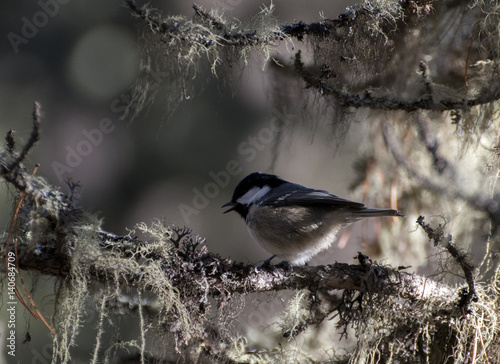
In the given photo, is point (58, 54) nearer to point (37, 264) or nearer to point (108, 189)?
point (108, 189)

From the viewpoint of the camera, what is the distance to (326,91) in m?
2.86

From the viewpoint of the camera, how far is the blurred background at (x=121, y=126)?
14.9 feet

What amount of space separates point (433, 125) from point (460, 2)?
76 cm

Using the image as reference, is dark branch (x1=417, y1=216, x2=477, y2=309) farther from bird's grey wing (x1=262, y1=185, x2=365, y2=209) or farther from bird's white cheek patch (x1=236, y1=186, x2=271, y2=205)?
bird's white cheek patch (x1=236, y1=186, x2=271, y2=205)

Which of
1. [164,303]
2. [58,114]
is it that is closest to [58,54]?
[58,114]
